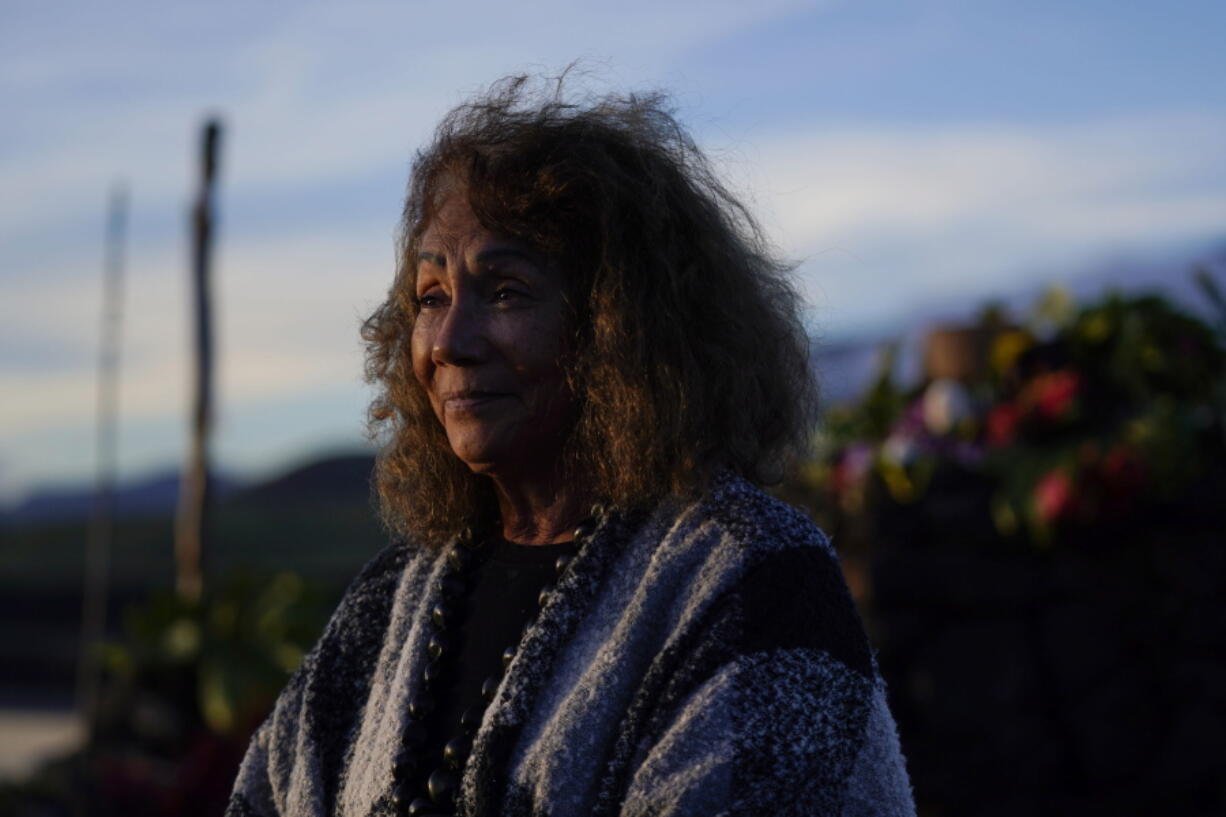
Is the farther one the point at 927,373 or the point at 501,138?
the point at 927,373

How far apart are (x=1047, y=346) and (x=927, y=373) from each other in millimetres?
530

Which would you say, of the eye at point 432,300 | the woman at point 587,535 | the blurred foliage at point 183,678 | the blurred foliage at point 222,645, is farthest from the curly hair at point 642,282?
the blurred foliage at point 222,645

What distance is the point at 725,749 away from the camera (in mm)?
1700

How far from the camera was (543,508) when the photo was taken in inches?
83.2

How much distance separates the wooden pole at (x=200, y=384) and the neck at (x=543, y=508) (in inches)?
279

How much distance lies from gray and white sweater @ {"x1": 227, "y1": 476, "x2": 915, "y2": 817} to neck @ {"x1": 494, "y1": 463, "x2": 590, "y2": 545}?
0.10 meters

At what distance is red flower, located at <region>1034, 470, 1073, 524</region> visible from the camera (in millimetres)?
5184

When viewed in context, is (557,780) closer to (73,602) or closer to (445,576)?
(445,576)

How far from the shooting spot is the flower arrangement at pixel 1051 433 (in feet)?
16.9

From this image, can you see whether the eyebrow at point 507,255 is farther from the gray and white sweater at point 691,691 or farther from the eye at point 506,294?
the gray and white sweater at point 691,691

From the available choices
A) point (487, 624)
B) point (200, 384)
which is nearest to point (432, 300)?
point (487, 624)

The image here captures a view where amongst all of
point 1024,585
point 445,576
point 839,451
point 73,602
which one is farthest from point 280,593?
point 73,602

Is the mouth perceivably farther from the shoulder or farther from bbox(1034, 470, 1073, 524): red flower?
bbox(1034, 470, 1073, 524): red flower

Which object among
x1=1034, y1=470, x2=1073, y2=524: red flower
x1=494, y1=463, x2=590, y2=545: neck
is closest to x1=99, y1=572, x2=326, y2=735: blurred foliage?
x1=1034, y1=470, x2=1073, y2=524: red flower
